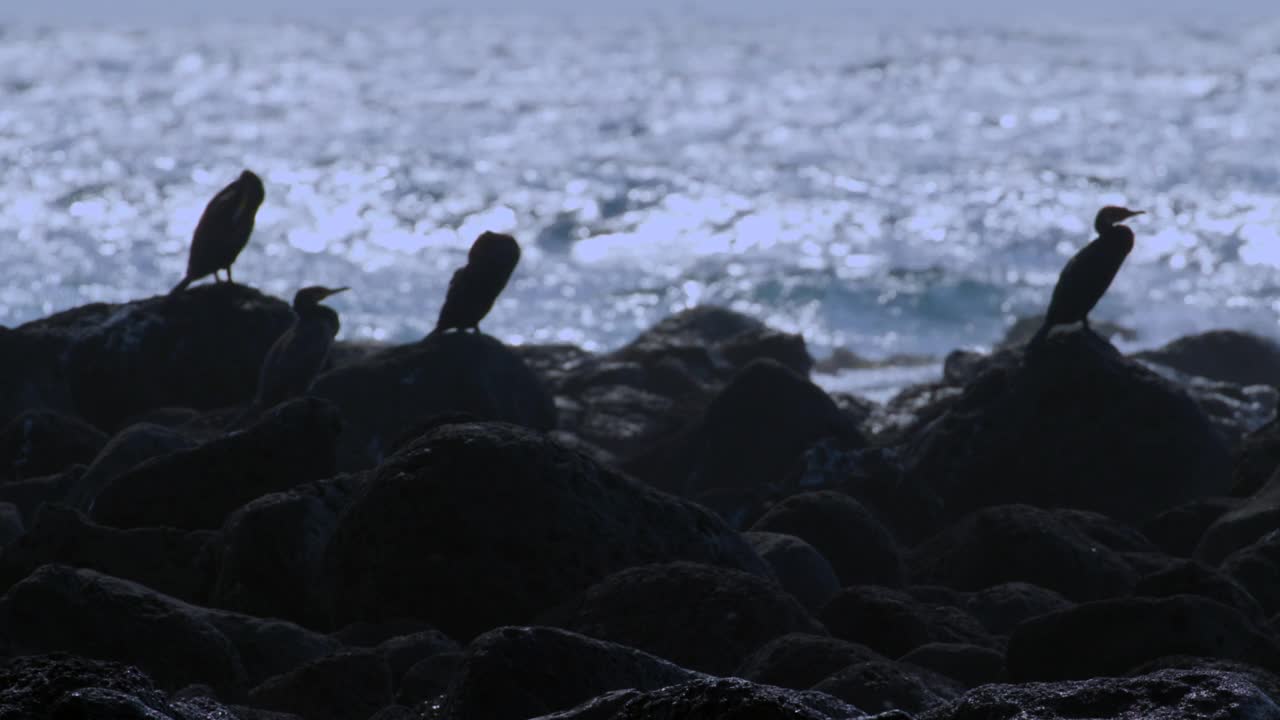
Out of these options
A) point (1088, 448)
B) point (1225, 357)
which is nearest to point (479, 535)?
point (1088, 448)

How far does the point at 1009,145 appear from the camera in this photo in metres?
41.0

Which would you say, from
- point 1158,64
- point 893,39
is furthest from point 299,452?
point 893,39

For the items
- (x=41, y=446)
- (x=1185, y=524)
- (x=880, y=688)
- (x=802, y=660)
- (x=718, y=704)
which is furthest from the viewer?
(x=41, y=446)

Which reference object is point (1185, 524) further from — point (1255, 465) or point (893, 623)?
point (893, 623)

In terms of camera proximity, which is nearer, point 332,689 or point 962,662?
point 332,689

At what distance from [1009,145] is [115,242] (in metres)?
21.1

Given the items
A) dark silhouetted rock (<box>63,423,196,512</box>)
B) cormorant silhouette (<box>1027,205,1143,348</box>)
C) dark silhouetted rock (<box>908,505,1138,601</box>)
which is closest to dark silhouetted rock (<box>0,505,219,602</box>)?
dark silhouetted rock (<box>63,423,196,512</box>)

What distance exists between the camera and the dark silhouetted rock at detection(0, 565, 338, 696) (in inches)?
234

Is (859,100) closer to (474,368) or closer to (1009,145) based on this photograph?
(1009,145)

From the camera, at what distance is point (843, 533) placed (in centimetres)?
860

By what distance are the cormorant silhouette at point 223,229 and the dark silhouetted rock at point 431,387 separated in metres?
1.24

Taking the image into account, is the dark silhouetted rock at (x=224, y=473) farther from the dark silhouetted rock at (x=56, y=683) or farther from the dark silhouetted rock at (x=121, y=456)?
the dark silhouetted rock at (x=56, y=683)

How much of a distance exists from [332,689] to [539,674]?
132cm

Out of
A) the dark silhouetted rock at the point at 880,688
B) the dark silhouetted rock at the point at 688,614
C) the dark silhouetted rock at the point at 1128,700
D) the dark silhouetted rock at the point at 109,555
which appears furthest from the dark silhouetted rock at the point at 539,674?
the dark silhouetted rock at the point at 109,555
